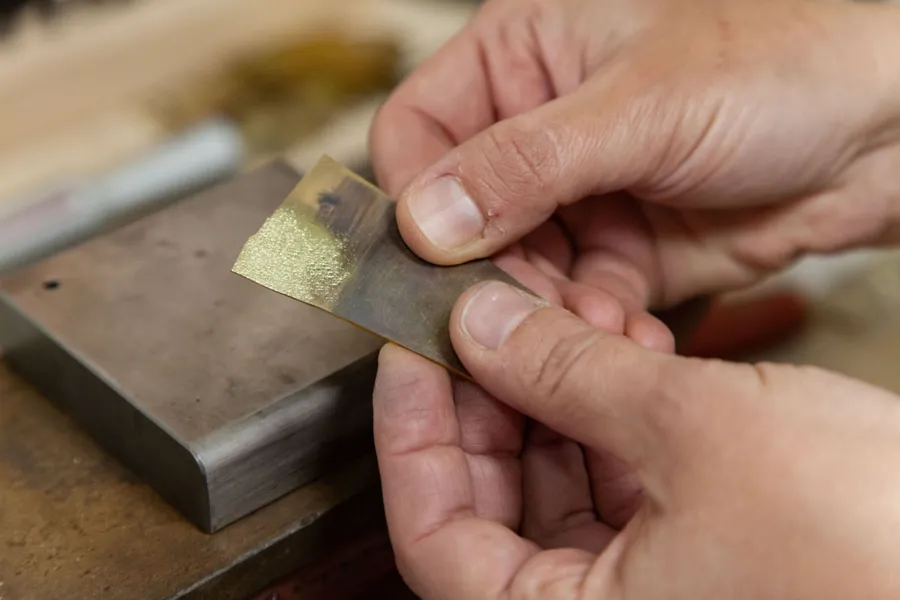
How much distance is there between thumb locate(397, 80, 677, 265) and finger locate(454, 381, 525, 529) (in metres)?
0.11

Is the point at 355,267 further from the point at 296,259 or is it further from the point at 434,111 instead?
the point at 434,111

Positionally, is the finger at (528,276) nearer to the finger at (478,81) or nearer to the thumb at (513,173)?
the thumb at (513,173)

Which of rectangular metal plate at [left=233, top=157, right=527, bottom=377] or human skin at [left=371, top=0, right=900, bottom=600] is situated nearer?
human skin at [left=371, top=0, right=900, bottom=600]

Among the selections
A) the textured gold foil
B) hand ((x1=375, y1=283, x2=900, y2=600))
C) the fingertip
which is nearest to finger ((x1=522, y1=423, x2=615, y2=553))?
hand ((x1=375, y1=283, x2=900, y2=600))

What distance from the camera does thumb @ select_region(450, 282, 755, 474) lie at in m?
0.55

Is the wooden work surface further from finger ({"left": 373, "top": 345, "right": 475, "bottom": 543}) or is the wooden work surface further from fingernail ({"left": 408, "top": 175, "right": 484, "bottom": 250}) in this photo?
fingernail ({"left": 408, "top": 175, "right": 484, "bottom": 250})

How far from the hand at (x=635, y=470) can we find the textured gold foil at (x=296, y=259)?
67 mm

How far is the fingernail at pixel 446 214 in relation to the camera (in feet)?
2.36

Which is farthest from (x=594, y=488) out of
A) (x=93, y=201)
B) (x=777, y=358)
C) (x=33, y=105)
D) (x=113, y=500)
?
(x=33, y=105)

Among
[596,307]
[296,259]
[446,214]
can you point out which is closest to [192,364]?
[296,259]

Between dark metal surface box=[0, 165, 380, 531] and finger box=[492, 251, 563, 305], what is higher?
finger box=[492, 251, 563, 305]

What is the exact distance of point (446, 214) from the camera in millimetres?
724

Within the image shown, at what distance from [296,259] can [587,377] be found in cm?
23

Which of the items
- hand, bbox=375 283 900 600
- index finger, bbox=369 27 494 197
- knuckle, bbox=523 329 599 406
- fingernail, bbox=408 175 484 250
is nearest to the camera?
hand, bbox=375 283 900 600
